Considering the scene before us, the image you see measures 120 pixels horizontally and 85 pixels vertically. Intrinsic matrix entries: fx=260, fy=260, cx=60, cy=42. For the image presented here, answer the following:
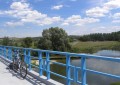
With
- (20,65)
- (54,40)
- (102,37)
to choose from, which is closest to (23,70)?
(20,65)

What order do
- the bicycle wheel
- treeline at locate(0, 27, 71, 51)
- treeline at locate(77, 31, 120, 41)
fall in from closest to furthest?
1. the bicycle wheel
2. treeline at locate(0, 27, 71, 51)
3. treeline at locate(77, 31, 120, 41)

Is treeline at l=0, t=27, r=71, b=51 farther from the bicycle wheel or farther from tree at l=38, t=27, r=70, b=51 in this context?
the bicycle wheel

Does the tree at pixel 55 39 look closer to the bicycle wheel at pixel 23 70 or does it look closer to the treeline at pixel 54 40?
the treeline at pixel 54 40

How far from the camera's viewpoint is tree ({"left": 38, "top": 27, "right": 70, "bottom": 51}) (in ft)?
337

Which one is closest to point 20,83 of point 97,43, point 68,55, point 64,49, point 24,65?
point 24,65

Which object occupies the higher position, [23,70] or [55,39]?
[55,39]

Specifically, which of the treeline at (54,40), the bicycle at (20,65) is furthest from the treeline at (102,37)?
the bicycle at (20,65)

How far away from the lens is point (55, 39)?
10500 centimetres

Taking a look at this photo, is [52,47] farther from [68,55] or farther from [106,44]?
[68,55]

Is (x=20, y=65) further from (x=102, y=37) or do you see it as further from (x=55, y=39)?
(x=102, y=37)

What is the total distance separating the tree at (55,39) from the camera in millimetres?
102625

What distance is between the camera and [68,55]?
7.21 metres

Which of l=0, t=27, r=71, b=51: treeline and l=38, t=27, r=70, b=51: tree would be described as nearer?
l=0, t=27, r=71, b=51: treeline

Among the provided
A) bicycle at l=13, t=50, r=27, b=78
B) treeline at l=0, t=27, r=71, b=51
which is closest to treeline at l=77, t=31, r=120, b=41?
treeline at l=0, t=27, r=71, b=51
